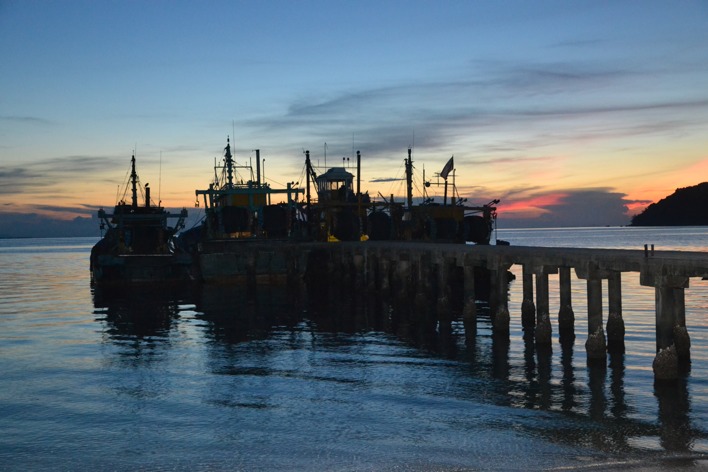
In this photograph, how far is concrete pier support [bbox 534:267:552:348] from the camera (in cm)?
2525

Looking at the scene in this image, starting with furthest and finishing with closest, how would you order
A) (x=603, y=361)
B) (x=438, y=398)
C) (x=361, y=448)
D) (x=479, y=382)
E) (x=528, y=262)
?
(x=528, y=262) < (x=603, y=361) < (x=479, y=382) < (x=438, y=398) < (x=361, y=448)

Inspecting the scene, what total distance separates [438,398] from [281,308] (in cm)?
2339

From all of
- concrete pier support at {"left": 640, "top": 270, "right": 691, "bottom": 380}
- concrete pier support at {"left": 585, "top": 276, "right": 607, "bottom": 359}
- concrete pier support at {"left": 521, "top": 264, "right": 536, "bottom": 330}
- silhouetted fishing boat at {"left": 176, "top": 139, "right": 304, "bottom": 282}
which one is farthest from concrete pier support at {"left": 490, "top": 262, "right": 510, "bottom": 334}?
silhouetted fishing boat at {"left": 176, "top": 139, "right": 304, "bottom": 282}

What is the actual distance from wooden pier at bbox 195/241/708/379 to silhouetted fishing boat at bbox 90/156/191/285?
3553 millimetres

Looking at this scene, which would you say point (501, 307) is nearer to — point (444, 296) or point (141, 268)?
point (444, 296)

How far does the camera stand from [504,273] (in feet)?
91.9

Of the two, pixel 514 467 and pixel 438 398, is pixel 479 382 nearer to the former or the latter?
pixel 438 398

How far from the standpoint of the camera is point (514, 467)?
1316 cm

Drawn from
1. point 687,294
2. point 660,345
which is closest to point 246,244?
point 687,294

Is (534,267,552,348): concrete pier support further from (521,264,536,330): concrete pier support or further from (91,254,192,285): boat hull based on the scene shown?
(91,254,192,285): boat hull

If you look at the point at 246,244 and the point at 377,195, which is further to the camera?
the point at 377,195

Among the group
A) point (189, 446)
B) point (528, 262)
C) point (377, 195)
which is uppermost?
point (377, 195)

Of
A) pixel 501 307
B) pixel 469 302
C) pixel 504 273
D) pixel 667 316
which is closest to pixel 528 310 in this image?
pixel 501 307

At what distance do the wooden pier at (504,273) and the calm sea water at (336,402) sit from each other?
963 millimetres
